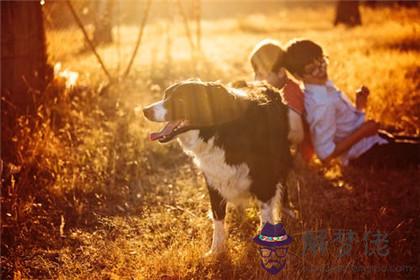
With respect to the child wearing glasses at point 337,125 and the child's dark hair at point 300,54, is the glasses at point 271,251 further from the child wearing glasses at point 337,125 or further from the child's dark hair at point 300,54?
the child's dark hair at point 300,54

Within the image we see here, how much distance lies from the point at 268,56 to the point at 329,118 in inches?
35.4

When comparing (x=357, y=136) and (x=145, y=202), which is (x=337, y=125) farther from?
(x=145, y=202)

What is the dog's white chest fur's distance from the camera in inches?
136

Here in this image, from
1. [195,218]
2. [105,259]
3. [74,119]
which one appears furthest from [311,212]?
[74,119]

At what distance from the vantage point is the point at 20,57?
5914 mm

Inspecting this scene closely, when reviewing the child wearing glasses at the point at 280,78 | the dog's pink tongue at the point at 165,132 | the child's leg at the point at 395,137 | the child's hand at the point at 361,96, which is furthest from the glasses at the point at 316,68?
the dog's pink tongue at the point at 165,132

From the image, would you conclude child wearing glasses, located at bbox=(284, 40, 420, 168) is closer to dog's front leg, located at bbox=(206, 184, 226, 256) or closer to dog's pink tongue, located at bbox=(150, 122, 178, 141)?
dog's front leg, located at bbox=(206, 184, 226, 256)

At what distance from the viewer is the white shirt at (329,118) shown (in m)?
5.05

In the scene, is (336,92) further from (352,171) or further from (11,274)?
(11,274)

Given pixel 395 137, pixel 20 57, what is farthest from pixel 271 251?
pixel 20 57

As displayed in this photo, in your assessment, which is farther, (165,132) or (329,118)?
(329,118)

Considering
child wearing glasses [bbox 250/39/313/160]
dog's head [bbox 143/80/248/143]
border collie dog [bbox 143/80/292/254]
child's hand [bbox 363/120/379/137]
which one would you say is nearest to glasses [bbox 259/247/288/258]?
border collie dog [bbox 143/80/292/254]

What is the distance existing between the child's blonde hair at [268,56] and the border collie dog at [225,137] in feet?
3.58

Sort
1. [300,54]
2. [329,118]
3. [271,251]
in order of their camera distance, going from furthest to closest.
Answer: [329,118]
[300,54]
[271,251]
